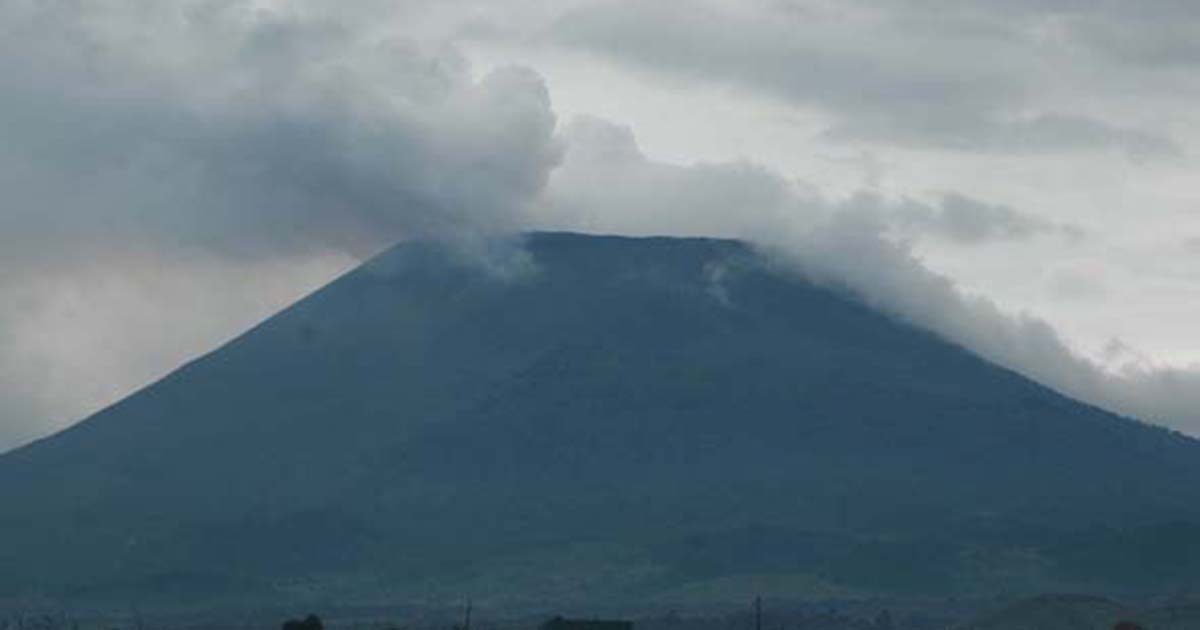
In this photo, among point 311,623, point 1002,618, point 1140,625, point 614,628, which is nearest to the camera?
point 311,623

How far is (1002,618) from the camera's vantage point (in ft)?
651

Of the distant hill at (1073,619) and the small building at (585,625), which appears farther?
the distant hill at (1073,619)

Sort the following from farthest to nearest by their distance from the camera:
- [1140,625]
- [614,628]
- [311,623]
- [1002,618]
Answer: [1002,618], [1140,625], [614,628], [311,623]

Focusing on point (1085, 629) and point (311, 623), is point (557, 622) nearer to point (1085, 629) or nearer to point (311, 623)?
point (311, 623)

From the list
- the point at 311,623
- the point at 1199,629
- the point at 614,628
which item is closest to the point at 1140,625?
the point at 1199,629

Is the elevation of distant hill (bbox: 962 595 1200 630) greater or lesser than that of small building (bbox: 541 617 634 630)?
greater

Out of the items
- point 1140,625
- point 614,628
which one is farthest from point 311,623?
point 1140,625

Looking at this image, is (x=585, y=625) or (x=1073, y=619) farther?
(x=1073, y=619)

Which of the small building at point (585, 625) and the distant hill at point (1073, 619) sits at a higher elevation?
the distant hill at point (1073, 619)

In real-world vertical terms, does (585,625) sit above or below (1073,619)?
below

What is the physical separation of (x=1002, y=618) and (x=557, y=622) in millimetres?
41636

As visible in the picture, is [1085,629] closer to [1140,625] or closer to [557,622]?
[1140,625]

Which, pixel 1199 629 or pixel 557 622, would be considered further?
pixel 1199 629

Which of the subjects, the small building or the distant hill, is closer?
the small building
